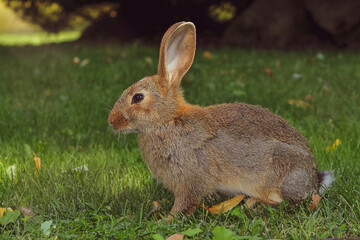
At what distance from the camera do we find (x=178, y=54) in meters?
3.12

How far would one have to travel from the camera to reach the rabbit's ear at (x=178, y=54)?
120 inches

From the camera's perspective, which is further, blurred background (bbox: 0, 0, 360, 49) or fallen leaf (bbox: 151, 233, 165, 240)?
blurred background (bbox: 0, 0, 360, 49)

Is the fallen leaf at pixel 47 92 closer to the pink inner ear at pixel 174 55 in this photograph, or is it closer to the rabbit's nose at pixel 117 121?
the rabbit's nose at pixel 117 121

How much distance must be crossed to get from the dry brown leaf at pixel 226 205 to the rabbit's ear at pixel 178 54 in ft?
2.60

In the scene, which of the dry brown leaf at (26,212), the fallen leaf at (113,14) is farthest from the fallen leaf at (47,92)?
the fallen leaf at (113,14)

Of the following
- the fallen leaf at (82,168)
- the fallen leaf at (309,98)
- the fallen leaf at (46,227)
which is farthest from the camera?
the fallen leaf at (309,98)

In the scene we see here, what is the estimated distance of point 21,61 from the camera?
9516mm

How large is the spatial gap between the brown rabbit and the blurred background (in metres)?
8.41

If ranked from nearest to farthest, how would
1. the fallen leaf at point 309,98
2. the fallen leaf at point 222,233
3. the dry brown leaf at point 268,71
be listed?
the fallen leaf at point 222,233 < the fallen leaf at point 309,98 < the dry brown leaf at point 268,71

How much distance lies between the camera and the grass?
113 inches

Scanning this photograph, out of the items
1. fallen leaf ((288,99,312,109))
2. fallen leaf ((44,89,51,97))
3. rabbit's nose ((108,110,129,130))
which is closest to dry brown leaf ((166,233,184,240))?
rabbit's nose ((108,110,129,130))

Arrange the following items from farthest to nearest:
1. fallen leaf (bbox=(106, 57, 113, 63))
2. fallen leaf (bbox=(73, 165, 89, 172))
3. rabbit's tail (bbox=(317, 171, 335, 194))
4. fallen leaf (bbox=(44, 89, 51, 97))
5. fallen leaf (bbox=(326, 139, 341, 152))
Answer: fallen leaf (bbox=(106, 57, 113, 63)) < fallen leaf (bbox=(44, 89, 51, 97)) < fallen leaf (bbox=(326, 139, 341, 152)) < fallen leaf (bbox=(73, 165, 89, 172)) < rabbit's tail (bbox=(317, 171, 335, 194))

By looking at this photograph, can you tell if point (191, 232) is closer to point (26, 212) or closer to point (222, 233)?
point (222, 233)

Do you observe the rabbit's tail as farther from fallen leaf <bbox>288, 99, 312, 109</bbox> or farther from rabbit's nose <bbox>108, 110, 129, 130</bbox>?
fallen leaf <bbox>288, 99, 312, 109</bbox>
